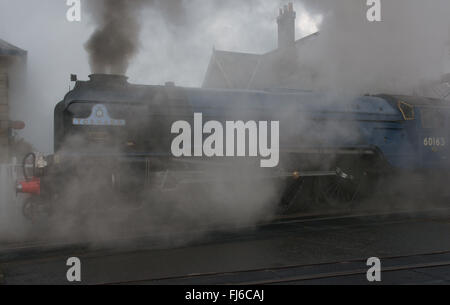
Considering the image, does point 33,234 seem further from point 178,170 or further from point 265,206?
point 265,206

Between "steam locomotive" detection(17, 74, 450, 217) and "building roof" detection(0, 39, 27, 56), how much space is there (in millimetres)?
6045

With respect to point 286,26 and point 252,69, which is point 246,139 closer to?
point 286,26

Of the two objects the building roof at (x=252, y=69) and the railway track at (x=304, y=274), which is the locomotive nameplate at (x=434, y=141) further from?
the railway track at (x=304, y=274)

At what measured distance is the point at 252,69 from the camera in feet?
65.7

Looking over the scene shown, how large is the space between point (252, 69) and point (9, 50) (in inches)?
421

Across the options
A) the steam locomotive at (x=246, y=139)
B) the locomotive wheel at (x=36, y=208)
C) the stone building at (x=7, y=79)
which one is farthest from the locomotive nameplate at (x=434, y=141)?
the stone building at (x=7, y=79)

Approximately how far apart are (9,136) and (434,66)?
11.6 metres

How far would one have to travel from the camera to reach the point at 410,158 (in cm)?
943

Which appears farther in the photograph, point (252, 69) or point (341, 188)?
point (252, 69)

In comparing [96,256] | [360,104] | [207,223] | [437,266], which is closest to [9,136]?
[207,223]
